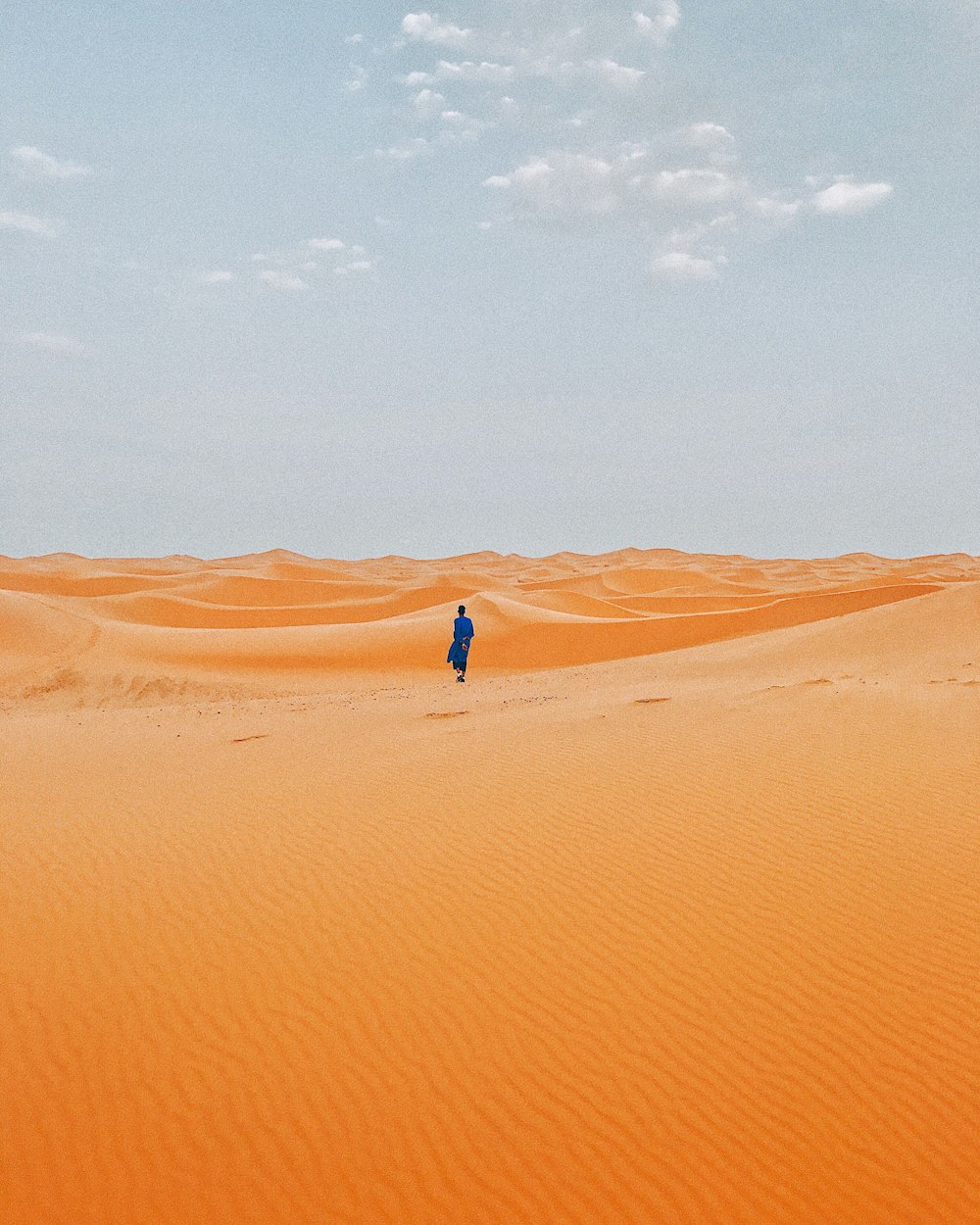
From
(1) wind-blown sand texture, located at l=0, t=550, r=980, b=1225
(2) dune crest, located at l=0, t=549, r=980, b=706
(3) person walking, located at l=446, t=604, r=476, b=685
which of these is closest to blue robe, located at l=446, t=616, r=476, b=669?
(3) person walking, located at l=446, t=604, r=476, b=685

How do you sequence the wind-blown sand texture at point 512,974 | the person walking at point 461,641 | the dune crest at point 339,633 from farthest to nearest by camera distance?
the dune crest at point 339,633 → the person walking at point 461,641 → the wind-blown sand texture at point 512,974

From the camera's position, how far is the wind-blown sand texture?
3178 millimetres

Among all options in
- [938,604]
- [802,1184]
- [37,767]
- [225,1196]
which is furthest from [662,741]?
[938,604]

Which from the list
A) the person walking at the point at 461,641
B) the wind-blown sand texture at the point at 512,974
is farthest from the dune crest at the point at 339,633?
the wind-blown sand texture at the point at 512,974

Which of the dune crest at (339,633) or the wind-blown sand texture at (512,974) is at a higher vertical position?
the dune crest at (339,633)

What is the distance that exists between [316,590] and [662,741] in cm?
4047

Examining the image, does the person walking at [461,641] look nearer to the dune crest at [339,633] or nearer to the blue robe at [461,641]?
the blue robe at [461,641]

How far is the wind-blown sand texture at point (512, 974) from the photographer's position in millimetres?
3178

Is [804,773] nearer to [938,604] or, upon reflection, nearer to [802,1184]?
[802,1184]

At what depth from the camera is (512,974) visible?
4.29 metres

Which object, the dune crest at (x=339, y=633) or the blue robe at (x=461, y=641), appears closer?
the blue robe at (x=461, y=641)

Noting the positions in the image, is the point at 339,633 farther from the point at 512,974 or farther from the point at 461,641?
the point at 512,974

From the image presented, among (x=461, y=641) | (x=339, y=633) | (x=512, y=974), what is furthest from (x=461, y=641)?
(x=512, y=974)

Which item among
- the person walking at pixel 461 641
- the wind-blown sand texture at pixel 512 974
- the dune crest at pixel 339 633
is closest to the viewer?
the wind-blown sand texture at pixel 512 974
